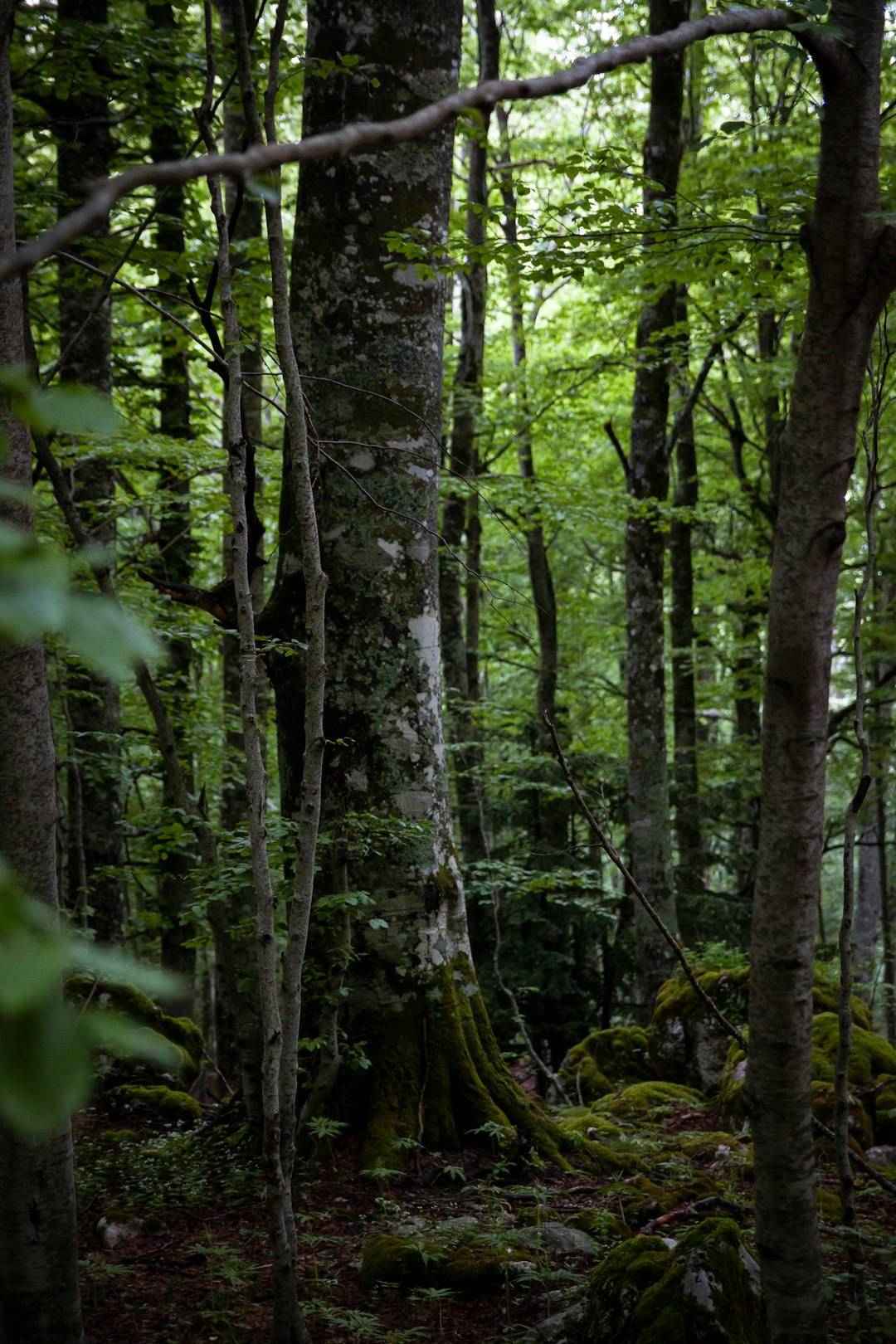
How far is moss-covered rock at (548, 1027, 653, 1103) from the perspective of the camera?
811cm

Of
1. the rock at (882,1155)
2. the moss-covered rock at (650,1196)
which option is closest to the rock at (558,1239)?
the moss-covered rock at (650,1196)

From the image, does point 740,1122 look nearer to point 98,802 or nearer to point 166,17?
point 98,802

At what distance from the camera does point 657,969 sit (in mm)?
9477

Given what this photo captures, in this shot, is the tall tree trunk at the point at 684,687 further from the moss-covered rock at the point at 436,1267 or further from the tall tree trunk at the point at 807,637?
the tall tree trunk at the point at 807,637

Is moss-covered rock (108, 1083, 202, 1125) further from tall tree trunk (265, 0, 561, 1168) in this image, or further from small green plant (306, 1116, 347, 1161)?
tall tree trunk (265, 0, 561, 1168)

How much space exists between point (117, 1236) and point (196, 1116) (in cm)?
268

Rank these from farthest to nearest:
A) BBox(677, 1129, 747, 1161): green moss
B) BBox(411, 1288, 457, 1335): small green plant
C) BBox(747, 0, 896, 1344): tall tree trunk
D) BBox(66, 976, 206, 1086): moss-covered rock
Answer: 1. BBox(66, 976, 206, 1086): moss-covered rock
2. BBox(677, 1129, 747, 1161): green moss
3. BBox(411, 1288, 457, 1335): small green plant
4. BBox(747, 0, 896, 1344): tall tree trunk

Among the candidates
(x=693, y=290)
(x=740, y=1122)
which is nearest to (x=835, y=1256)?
(x=740, y=1122)

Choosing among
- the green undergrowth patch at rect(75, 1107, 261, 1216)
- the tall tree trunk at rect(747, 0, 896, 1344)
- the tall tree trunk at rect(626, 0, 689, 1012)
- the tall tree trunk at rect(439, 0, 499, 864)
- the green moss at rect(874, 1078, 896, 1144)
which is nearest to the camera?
the tall tree trunk at rect(747, 0, 896, 1344)

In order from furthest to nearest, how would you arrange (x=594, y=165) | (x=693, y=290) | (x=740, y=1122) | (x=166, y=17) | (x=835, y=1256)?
(x=693, y=290) → (x=166, y=17) → (x=740, y=1122) → (x=594, y=165) → (x=835, y=1256)

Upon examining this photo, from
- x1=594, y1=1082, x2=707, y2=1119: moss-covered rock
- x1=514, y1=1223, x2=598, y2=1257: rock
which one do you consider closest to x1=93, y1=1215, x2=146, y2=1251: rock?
x1=514, y1=1223, x2=598, y2=1257: rock

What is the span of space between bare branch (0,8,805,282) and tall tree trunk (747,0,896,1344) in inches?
10.3

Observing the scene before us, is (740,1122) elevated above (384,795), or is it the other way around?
(384,795)

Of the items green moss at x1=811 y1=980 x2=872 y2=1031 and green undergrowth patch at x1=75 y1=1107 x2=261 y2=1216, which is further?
green moss at x1=811 y1=980 x2=872 y2=1031
